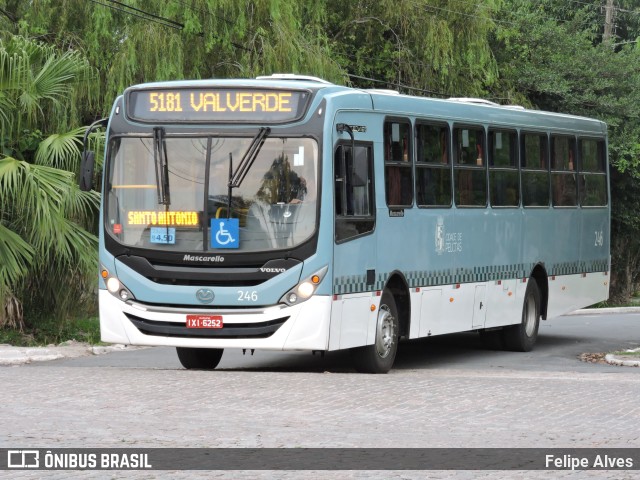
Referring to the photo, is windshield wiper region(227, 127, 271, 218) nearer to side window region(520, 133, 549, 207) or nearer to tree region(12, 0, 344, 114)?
side window region(520, 133, 549, 207)

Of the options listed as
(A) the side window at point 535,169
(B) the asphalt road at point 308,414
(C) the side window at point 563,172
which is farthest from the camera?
(C) the side window at point 563,172

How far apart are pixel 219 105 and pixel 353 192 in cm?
185

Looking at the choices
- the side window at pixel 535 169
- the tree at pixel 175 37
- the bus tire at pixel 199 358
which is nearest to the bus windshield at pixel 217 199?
the bus tire at pixel 199 358

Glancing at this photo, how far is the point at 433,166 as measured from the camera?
62.0 feet

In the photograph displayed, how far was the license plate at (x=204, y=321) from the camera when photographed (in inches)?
622

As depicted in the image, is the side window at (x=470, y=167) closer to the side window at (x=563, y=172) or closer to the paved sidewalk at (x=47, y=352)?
the side window at (x=563, y=172)

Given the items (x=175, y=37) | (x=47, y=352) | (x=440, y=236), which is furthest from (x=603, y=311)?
(x=47, y=352)

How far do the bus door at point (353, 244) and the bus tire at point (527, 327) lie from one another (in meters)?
5.88

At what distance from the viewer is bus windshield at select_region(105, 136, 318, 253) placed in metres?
15.9

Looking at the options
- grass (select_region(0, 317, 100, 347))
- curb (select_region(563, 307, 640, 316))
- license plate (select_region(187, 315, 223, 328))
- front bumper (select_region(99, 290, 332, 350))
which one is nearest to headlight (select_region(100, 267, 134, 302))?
front bumper (select_region(99, 290, 332, 350))

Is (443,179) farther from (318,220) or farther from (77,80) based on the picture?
(77,80)

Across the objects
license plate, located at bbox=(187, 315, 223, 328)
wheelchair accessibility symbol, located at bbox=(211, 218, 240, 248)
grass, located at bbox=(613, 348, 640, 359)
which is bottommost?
grass, located at bbox=(613, 348, 640, 359)

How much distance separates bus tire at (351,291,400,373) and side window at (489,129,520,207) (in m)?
3.93

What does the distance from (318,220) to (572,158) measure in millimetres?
9510
